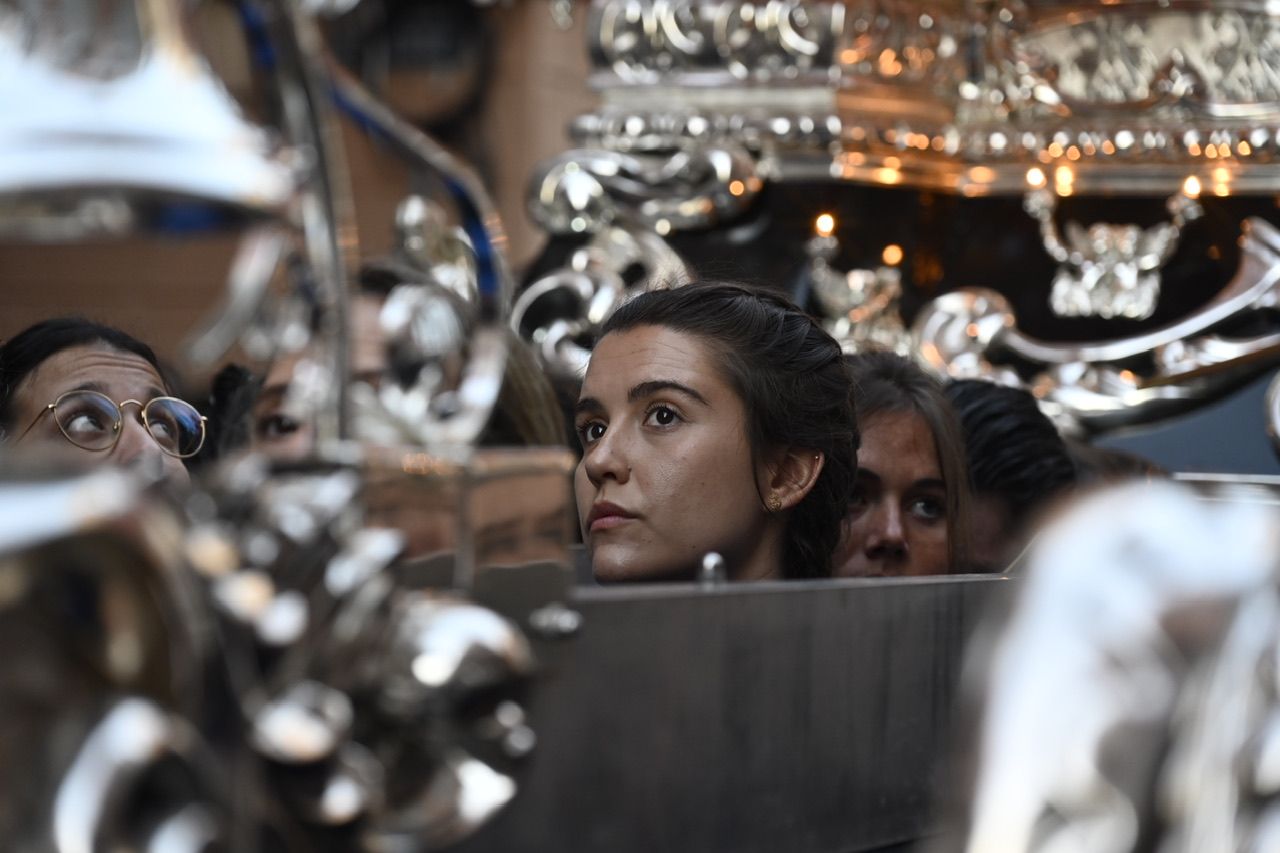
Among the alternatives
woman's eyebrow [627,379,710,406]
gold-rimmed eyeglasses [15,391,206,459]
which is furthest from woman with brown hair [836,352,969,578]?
gold-rimmed eyeglasses [15,391,206,459]

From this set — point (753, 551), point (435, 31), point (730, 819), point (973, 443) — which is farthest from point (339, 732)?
point (973, 443)

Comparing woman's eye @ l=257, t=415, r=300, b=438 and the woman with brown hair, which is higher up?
woman's eye @ l=257, t=415, r=300, b=438

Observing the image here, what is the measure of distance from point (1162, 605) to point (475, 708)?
0.44 feet

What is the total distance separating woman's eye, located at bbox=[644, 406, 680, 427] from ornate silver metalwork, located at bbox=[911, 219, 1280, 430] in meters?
0.40

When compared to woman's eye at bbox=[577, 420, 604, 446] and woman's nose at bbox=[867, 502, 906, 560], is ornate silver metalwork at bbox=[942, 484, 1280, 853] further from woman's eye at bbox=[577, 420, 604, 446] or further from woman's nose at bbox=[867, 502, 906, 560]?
woman's nose at bbox=[867, 502, 906, 560]

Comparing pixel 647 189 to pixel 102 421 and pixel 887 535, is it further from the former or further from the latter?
pixel 102 421

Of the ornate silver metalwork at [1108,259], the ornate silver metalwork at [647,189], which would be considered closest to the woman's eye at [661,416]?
the ornate silver metalwork at [647,189]

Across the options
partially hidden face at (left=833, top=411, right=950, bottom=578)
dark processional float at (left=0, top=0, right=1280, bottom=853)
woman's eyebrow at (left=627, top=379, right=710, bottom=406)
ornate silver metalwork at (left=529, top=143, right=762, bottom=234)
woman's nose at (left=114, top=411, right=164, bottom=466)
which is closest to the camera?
dark processional float at (left=0, top=0, right=1280, bottom=853)

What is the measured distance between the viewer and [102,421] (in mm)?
1111

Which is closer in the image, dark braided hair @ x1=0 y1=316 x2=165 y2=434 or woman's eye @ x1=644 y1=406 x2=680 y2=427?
dark braided hair @ x1=0 y1=316 x2=165 y2=434

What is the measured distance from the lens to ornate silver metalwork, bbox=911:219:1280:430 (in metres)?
1.50

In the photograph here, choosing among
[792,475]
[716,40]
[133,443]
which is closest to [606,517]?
[792,475]

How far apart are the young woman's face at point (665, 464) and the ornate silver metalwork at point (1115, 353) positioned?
0.37 meters

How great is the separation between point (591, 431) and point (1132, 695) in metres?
0.84
